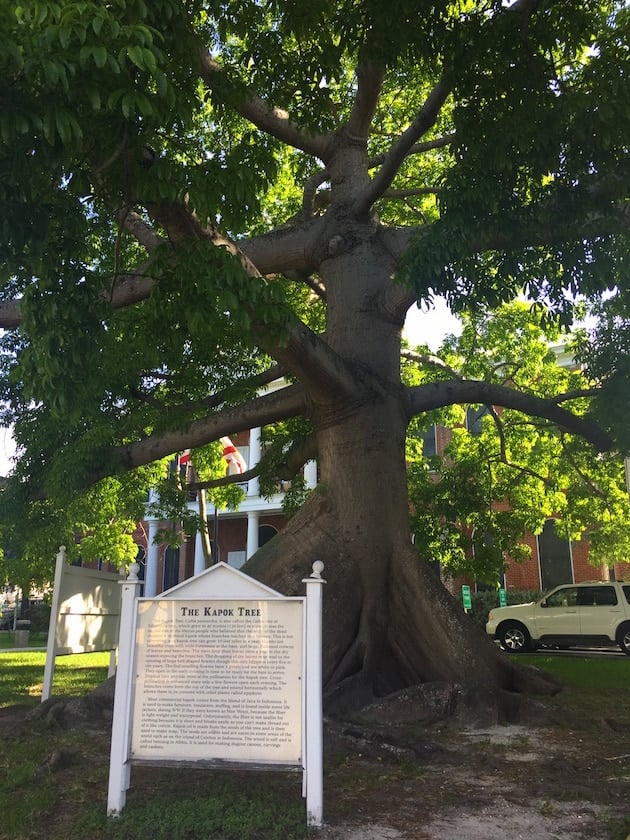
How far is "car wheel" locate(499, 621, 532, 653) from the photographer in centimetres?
1872

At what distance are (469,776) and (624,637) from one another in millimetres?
14070

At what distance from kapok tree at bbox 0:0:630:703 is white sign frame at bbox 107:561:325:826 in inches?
71.4

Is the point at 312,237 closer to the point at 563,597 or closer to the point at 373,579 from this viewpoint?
the point at 373,579

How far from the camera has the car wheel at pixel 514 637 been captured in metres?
18.7

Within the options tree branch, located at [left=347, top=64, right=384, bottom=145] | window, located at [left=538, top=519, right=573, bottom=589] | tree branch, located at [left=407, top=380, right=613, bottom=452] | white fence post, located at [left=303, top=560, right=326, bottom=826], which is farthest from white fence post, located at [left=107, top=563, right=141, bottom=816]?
window, located at [left=538, top=519, right=573, bottom=589]

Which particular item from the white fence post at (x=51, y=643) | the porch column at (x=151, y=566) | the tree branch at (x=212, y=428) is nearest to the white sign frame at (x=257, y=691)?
the white fence post at (x=51, y=643)

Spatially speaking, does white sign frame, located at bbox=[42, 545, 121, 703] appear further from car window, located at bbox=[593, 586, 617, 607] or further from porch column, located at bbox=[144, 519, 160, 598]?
porch column, located at bbox=[144, 519, 160, 598]

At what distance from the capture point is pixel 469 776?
5297 millimetres

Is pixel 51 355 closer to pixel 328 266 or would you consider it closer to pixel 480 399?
pixel 328 266

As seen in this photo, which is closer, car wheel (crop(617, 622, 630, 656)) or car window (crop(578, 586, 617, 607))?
car wheel (crop(617, 622, 630, 656))

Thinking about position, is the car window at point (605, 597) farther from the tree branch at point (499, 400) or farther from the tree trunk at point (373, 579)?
the tree trunk at point (373, 579)

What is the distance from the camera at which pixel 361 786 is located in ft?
16.3

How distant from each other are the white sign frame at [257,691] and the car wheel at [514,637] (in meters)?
15.8

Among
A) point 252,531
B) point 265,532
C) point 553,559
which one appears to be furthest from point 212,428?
point 265,532
